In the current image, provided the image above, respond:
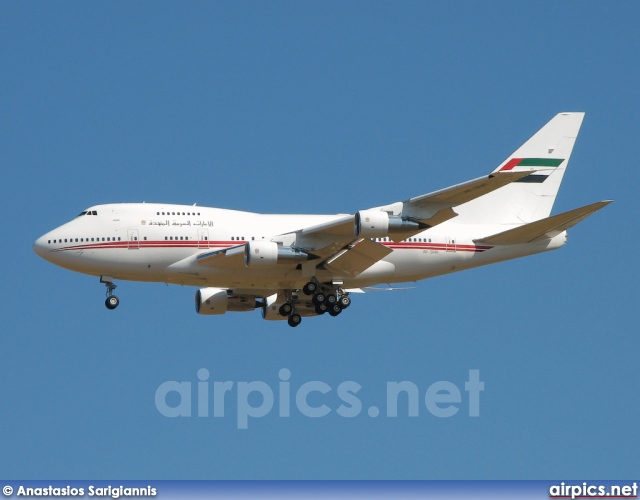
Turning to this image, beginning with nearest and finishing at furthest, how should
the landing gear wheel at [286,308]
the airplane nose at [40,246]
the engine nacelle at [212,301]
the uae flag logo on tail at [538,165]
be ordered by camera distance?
the airplane nose at [40,246] → the landing gear wheel at [286,308] → the engine nacelle at [212,301] → the uae flag logo on tail at [538,165]

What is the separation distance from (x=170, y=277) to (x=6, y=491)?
1545 centimetres

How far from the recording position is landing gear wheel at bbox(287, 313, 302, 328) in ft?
208

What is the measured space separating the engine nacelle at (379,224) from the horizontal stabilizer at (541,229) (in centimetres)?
678

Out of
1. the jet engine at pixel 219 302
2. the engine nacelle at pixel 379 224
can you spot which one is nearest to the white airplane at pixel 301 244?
the engine nacelle at pixel 379 224

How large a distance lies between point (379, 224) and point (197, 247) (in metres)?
8.39

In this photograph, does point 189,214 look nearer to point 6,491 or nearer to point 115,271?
point 115,271

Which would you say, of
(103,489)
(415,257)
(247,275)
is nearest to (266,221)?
(247,275)

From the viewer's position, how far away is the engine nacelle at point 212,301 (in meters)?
64.4

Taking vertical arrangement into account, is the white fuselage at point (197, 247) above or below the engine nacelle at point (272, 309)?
above

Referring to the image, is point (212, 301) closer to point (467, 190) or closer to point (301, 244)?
point (301, 244)

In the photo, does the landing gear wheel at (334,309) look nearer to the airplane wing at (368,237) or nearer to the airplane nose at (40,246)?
the airplane wing at (368,237)

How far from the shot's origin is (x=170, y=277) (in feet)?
194

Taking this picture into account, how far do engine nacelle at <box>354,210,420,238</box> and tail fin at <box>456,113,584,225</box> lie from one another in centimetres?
797

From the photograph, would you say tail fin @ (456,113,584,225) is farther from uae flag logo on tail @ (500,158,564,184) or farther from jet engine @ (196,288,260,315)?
jet engine @ (196,288,260,315)
